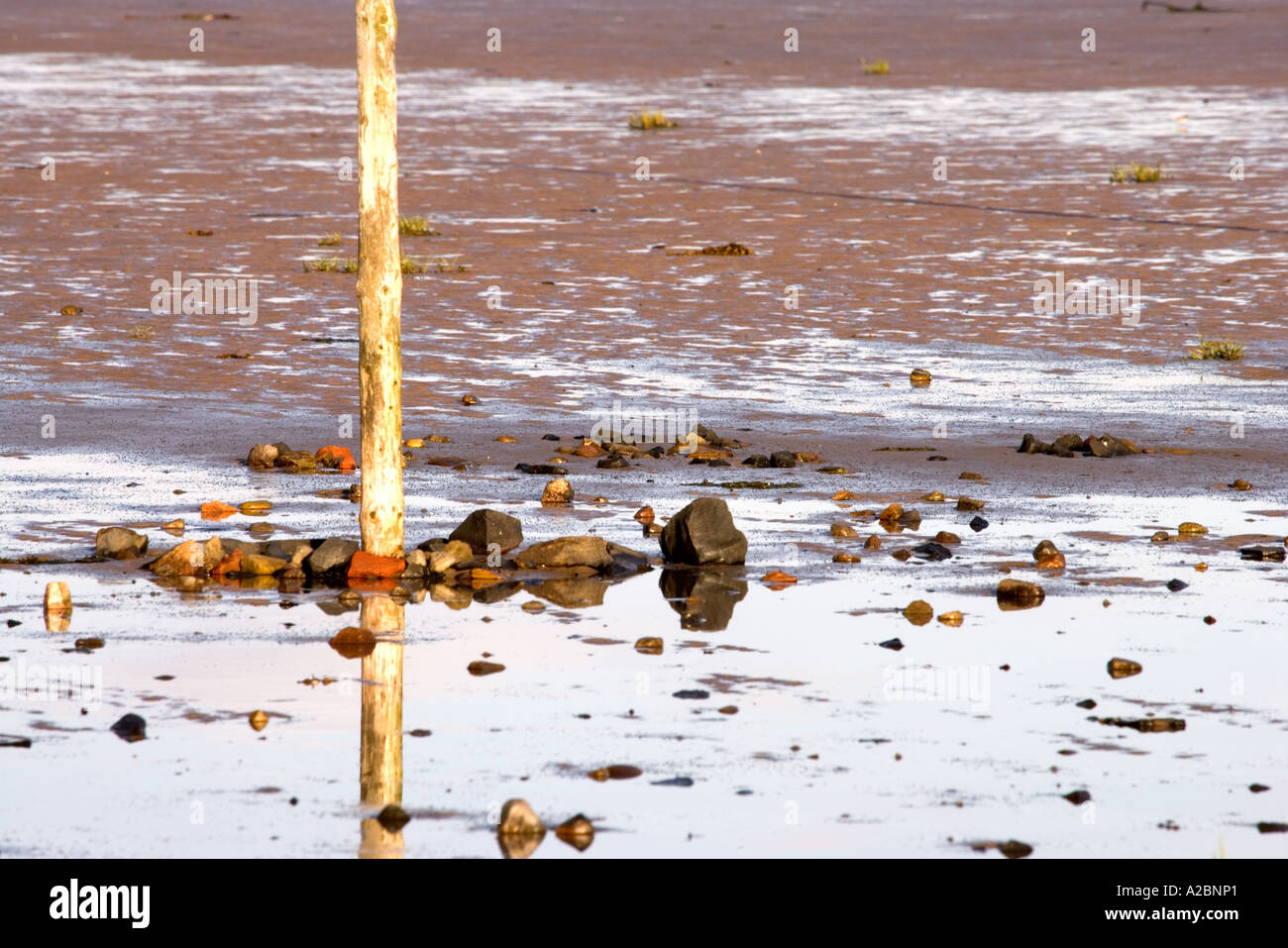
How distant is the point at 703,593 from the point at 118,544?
9.01ft

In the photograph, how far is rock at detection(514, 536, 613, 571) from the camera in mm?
10062

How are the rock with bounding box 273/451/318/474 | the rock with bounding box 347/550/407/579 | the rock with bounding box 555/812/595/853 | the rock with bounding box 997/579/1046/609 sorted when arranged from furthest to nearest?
the rock with bounding box 273/451/318/474
the rock with bounding box 347/550/407/579
the rock with bounding box 997/579/1046/609
the rock with bounding box 555/812/595/853

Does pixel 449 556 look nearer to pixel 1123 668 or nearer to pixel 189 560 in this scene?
pixel 189 560

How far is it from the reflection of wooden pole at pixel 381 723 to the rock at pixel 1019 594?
8.57 feet

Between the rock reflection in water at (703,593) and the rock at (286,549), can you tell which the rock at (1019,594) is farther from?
the rock at (286,549)

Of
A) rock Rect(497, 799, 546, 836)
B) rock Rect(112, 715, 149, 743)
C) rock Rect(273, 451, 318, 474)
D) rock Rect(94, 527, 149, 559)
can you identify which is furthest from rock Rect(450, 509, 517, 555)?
rock Rect(497, 799, 546, 836)

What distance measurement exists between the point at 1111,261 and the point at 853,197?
18.3ft

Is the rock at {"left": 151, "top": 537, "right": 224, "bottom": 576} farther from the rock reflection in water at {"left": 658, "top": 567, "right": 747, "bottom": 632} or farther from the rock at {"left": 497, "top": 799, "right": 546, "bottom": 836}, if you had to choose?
the rock at {"left": 497, "top": 799, "right": 546, "bottom": 836}

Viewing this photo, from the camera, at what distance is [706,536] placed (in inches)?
398

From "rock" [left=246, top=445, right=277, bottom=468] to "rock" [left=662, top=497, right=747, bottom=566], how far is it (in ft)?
10.3

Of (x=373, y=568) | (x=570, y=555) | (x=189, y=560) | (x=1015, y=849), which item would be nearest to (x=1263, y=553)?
(x=570, y=555)

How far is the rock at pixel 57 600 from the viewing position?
9172mm

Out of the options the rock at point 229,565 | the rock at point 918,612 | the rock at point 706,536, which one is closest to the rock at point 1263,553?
the rock at point 918,612

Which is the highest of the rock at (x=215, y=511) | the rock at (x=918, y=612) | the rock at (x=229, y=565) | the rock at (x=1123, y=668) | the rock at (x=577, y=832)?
the rock at (x=215, y=511)
